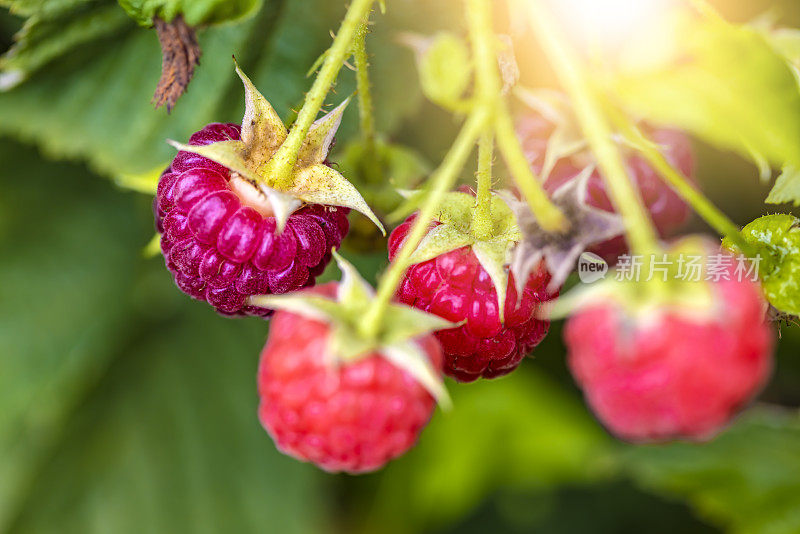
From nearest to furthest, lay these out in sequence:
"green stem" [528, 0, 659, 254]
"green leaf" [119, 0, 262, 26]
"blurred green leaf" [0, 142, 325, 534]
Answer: "green stem" [528, 0, 659, 254]
"green leaf" [119, 0, 262, 26]
"blurred green leaf" [0, 142, 325, 534]

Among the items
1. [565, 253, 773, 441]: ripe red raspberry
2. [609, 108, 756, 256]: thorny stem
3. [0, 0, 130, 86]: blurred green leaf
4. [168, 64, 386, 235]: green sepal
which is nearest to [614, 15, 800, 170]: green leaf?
[609, 108, 756, 256]: thorny stem

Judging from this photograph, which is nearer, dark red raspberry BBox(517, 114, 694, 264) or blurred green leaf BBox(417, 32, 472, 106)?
blurred green leaf BBox(417, 32, 472, 106)

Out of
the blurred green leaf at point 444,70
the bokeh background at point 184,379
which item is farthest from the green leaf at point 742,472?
the blurred green leaf at point 444,70

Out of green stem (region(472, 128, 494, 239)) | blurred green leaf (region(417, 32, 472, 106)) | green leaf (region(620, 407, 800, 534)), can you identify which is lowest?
green leaf (region(620, 407, 800, 534))

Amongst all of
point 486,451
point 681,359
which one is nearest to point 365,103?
point 681,359

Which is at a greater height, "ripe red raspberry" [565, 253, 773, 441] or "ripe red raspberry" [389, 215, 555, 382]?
"ripe red raspberry" [565, 253, 773, 441]

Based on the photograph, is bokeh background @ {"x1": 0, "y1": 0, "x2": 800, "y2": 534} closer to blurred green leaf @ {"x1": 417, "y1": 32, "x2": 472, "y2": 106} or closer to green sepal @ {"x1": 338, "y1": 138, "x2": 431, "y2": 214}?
green sepal @ {"x1": 338, "y1": 138, "x2": 431, "y2": 214}
